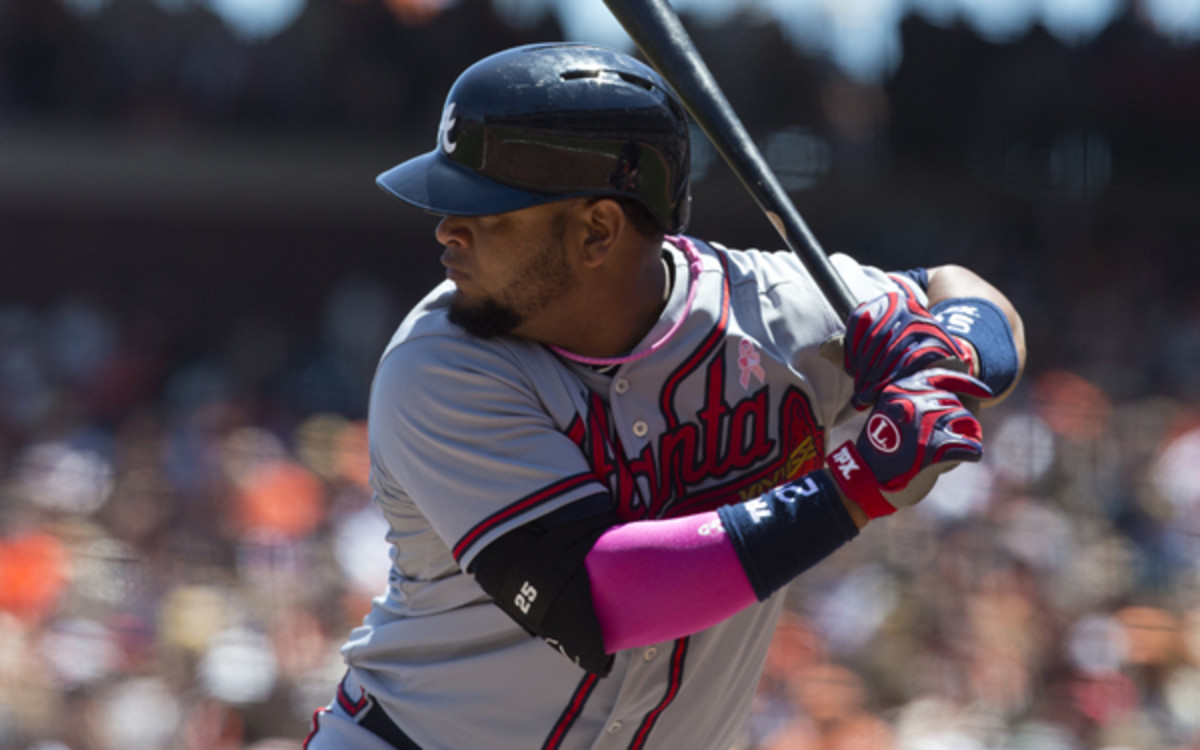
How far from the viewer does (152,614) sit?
5.17m

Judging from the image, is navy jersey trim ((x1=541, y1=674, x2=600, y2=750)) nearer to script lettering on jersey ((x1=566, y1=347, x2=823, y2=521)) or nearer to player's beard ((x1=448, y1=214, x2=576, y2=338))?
script lettering on jersey ((x1=566, y1=347, x2=823, y2=521))

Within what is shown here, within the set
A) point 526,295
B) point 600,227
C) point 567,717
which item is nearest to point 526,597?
point 567,717

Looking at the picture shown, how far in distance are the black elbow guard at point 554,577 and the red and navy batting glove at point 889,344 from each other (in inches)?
14.6

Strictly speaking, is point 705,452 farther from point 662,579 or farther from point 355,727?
point 355,727

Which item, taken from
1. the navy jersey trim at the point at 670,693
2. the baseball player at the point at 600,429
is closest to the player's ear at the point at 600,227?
the baseball player at the point at 600,429

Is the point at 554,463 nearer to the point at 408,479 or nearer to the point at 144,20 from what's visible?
the point at 408,479

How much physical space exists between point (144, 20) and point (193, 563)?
17.3 feet

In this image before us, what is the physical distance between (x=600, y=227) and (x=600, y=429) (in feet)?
0.88

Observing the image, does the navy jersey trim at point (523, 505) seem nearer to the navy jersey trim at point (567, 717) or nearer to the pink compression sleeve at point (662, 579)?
the pink compression sleeve at point (662, 579)

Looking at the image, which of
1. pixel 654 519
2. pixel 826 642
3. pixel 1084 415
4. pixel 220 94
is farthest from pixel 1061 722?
pixel 220 94

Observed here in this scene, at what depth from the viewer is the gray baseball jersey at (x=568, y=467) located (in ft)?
5.46

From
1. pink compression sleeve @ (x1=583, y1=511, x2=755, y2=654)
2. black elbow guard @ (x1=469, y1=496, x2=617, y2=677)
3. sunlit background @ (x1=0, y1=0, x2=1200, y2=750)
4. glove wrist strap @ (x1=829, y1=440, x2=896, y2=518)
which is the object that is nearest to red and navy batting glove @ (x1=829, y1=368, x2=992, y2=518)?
glove wrist strap @ (x1=829, y1=440, x2=896, y2=518)

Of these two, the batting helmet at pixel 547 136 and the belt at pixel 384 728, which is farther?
the belt at pixel 384 728

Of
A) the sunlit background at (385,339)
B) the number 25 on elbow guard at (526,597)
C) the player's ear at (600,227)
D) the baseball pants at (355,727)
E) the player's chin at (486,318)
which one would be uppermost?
the player's ear at (600,227)
